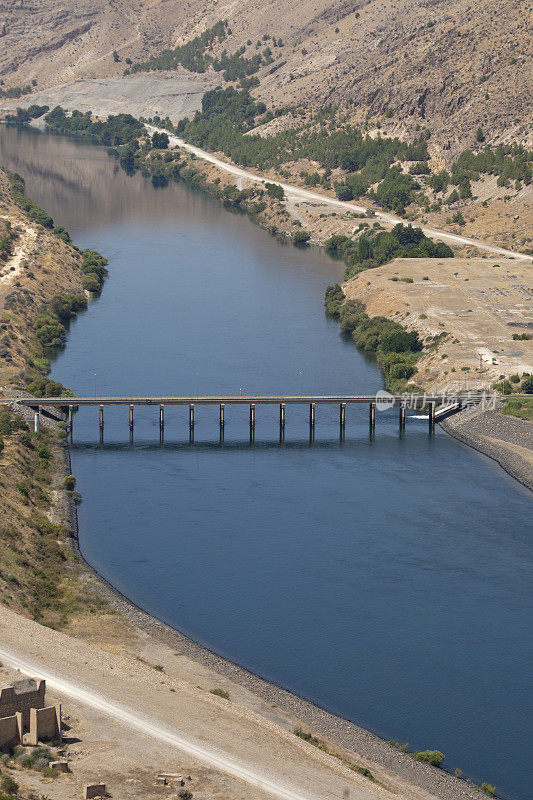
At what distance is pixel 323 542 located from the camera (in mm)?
91562

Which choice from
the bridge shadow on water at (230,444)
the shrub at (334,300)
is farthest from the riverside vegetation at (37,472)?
the shrub at (334,300)

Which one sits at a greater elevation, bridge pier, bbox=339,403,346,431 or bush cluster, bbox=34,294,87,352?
bush cluster, bbox=34,294,87,352

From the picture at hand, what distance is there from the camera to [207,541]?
3600 inches

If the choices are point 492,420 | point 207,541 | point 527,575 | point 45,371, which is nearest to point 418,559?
point 527,575

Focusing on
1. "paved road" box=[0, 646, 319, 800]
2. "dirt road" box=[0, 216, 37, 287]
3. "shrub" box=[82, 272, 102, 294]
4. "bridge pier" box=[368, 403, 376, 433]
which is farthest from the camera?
"shrub" box=[82, 272, 102, 294]

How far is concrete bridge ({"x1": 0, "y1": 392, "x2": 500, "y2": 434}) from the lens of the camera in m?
115

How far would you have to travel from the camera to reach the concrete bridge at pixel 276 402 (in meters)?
115

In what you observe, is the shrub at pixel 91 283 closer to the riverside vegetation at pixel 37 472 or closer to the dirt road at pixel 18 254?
the riverside vegetation at pixel 37 472

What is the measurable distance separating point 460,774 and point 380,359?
3218 inches

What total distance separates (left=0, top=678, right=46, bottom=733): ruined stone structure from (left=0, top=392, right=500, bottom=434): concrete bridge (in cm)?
5536

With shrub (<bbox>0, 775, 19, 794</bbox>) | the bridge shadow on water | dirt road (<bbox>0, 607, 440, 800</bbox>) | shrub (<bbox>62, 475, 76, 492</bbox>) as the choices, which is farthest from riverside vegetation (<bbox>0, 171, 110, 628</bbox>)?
shrub (<bbox>0, 775, 19, 794</bbox>)

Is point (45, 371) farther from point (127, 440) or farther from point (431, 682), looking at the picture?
point (431, 682)

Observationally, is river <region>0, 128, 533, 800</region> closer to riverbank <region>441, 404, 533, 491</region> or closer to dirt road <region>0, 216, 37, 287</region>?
riverbank <region>441, 404, 533, 491</region>

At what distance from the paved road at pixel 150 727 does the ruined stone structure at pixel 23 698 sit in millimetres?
3692
